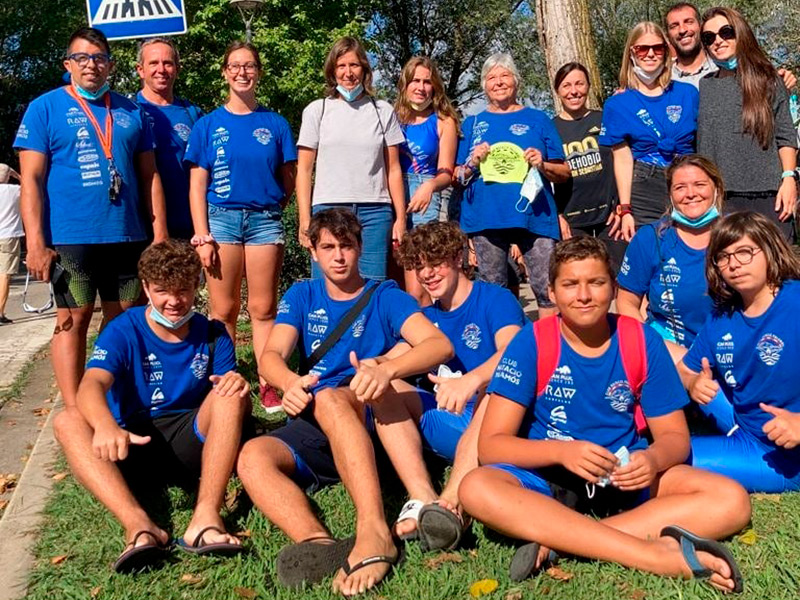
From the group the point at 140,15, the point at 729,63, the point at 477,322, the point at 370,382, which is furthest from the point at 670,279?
the point at 140,15

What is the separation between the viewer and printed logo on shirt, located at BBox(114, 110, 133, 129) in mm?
5109

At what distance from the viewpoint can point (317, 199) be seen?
5.66m

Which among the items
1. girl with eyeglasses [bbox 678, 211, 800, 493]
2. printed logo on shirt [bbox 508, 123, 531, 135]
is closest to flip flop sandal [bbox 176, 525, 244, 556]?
girl with eyeglasses [bbox 678, 211, 800, 493]

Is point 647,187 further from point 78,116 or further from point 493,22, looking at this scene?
point 493,22

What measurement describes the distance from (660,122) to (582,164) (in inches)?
32.4

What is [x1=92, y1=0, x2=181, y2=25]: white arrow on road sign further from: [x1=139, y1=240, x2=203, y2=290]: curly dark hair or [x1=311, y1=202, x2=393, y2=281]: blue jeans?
[x1=139, y1=240, x2=203, y2=290]: curly dark hair

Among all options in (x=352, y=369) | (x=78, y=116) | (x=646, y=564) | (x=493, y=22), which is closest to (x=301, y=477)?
(x=352, y=369)

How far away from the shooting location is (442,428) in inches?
165

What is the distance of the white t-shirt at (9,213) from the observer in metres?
11.3

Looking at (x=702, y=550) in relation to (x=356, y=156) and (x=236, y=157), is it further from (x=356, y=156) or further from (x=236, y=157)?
(x=236, y=157)

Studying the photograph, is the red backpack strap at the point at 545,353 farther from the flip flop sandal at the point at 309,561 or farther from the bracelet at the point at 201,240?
Answer: the bracelet at the point at 201,240

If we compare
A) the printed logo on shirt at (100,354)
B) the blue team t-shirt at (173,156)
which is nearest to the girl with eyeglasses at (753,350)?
the printed logo on shirt at (100,354)

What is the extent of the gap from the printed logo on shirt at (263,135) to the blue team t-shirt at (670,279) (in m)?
2.41

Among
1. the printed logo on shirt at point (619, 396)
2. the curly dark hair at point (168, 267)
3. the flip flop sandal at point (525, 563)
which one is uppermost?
the curly dark hair at point (168, 267)
